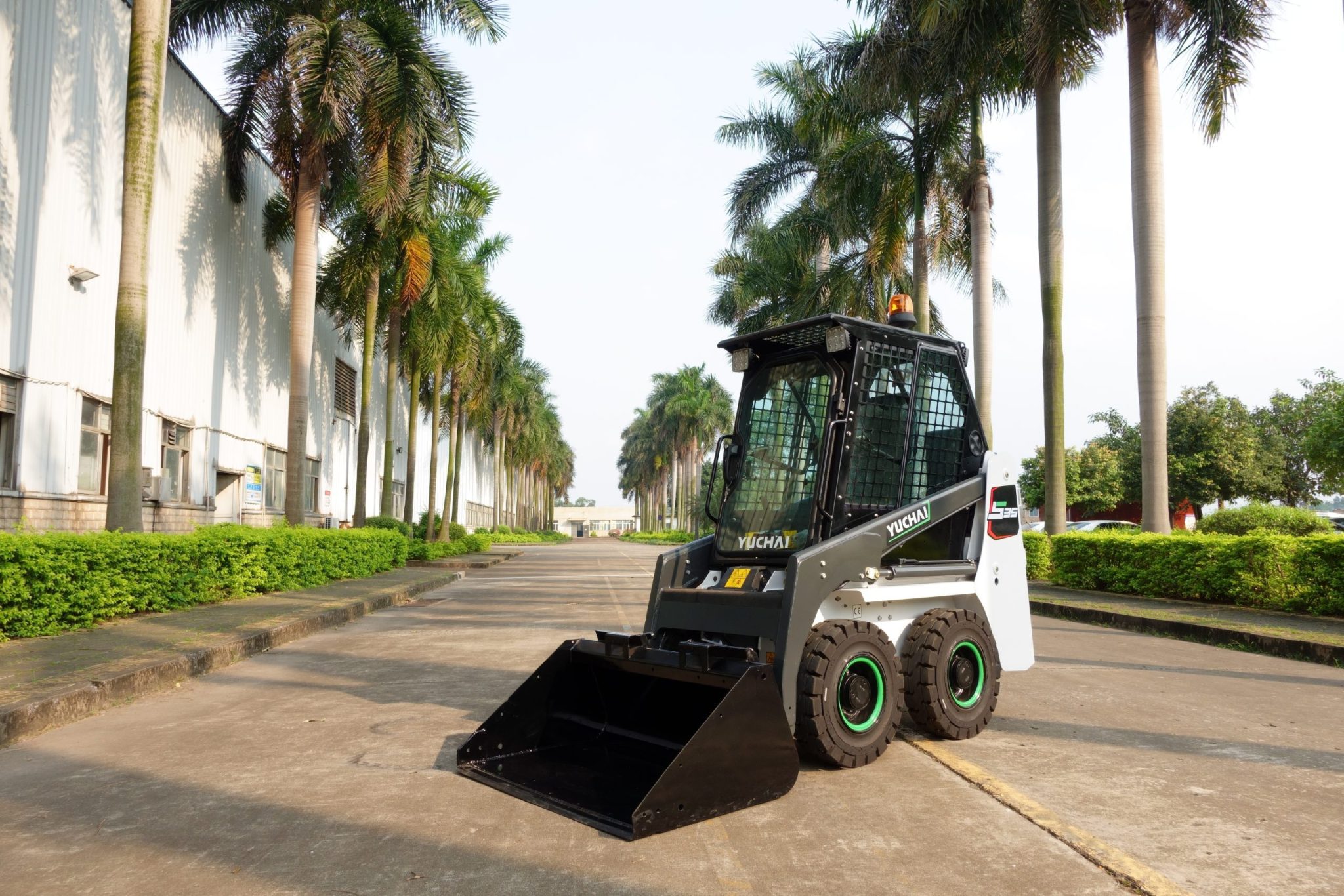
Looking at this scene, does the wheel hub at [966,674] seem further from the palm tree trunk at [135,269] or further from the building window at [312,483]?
the building window at [312,483]

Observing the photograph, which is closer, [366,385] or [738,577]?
[738,577]

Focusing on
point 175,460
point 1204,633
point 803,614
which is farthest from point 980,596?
point 175,460

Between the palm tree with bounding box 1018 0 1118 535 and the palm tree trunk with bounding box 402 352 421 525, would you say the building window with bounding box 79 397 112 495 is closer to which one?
the palm tree trunk with bounding box 402 352 421 525

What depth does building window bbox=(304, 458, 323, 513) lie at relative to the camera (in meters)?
30.0

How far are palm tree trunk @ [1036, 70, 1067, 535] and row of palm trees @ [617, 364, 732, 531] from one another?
5644cm

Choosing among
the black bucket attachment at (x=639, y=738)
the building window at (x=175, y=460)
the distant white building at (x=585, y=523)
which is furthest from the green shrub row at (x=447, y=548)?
the distant white building at (x=585, y=523)

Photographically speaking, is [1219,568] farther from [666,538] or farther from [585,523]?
[585,523]

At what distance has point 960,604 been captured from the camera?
243 inches

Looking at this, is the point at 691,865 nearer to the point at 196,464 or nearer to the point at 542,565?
the point at 196,464

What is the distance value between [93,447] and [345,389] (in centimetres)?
1836

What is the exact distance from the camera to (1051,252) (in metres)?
18.8

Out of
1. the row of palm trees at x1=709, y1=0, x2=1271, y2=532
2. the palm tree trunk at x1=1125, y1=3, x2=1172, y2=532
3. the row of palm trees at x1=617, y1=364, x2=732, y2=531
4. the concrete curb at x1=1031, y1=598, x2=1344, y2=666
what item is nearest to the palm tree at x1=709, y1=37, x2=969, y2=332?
the row of palm trees at x1=709, y1=0, x2=1271, y2=532

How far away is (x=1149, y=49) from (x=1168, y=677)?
1287cm

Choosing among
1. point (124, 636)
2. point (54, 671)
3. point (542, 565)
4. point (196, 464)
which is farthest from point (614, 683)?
point (542, 565)
